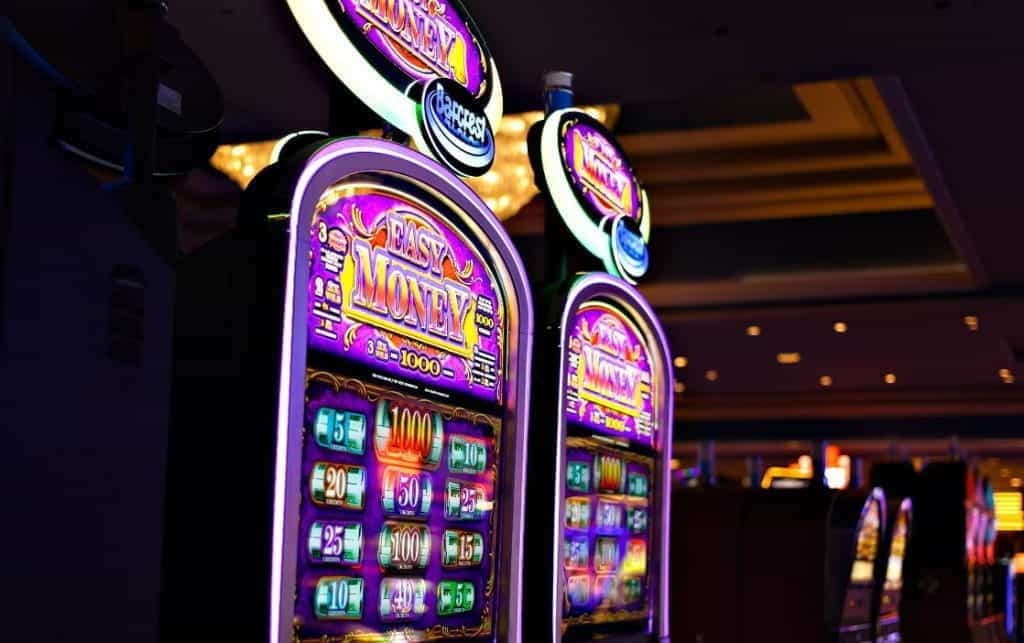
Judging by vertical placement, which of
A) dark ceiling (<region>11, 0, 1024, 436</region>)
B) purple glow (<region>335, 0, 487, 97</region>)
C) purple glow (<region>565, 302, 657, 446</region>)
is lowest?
purple glow (<region>565, 302, 657, 446</region>)

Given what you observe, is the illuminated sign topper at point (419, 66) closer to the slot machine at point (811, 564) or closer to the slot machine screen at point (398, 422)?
the slot machine screen at point (398, 422)

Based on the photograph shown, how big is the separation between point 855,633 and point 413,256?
3839mm

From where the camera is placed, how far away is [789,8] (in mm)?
4543

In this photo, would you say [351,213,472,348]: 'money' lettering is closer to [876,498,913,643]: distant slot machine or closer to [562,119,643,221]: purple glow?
[562,119,643,221]: purple glow

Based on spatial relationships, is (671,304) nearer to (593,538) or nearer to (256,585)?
(593,538)

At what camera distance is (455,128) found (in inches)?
105

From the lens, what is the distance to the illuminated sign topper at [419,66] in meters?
2.39

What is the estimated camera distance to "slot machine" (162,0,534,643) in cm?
190

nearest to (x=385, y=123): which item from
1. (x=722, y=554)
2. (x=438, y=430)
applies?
(x=438, y=430)

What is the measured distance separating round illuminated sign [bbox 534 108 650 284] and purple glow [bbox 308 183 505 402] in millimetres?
968

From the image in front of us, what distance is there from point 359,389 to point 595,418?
129 centimetres

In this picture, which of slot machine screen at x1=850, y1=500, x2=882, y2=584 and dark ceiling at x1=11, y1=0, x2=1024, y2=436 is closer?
dark ceiling at x1=11, y1=0, x2=1024, y2=436

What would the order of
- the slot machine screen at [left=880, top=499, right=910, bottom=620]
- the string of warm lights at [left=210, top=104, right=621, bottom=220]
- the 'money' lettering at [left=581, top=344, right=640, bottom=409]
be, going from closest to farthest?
the 'money' lettering at [left=581, top=344, right=640, bottom=409] → the slot machine screen at [left=880, top=499, right=910, bottom=620] → the string of warm lights at [left=210, top=104, right=621, bottom=220]

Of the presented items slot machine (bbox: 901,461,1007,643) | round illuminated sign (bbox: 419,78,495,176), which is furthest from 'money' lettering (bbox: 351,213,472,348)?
slot machine (bbox: 901,461,1007,643)
